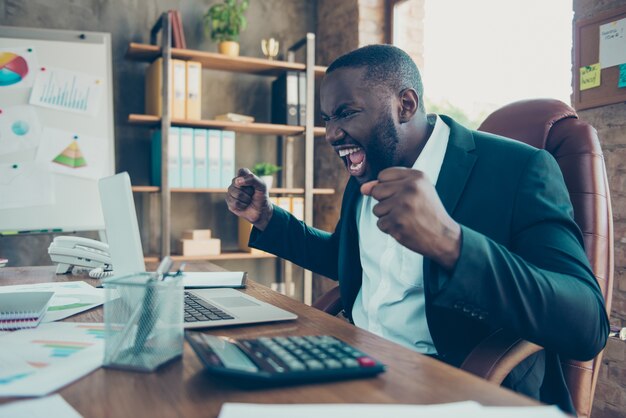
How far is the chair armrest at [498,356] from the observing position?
2.87 ft

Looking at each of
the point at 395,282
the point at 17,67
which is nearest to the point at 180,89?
the point at 17,67

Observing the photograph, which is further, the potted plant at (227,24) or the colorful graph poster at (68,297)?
the potted plant at (227,24)

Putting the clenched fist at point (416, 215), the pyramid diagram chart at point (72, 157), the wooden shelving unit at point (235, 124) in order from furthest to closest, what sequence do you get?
the wooden shelving unit at point (235, 124)
the pyramid diagram chart at point (72, 157)
the clenched fist at point (416, 215)

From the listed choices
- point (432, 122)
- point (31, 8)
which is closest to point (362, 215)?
point (432, 122)

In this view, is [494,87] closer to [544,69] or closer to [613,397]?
[544,69]

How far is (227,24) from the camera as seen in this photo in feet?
10.4

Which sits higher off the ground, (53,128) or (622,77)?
(622,77)

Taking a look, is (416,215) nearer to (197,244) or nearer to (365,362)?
(365,362)

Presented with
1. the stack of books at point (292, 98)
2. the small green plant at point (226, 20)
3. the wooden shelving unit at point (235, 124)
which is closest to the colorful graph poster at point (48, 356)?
the wooden shelving unit at point (235, 124)

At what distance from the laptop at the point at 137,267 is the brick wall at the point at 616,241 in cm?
140

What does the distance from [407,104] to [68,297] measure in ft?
2.93

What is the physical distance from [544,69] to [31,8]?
8.68ft

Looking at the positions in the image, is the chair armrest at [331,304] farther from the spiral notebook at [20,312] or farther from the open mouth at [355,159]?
the spiral notebook at [20,312]

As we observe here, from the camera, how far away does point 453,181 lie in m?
1.16
